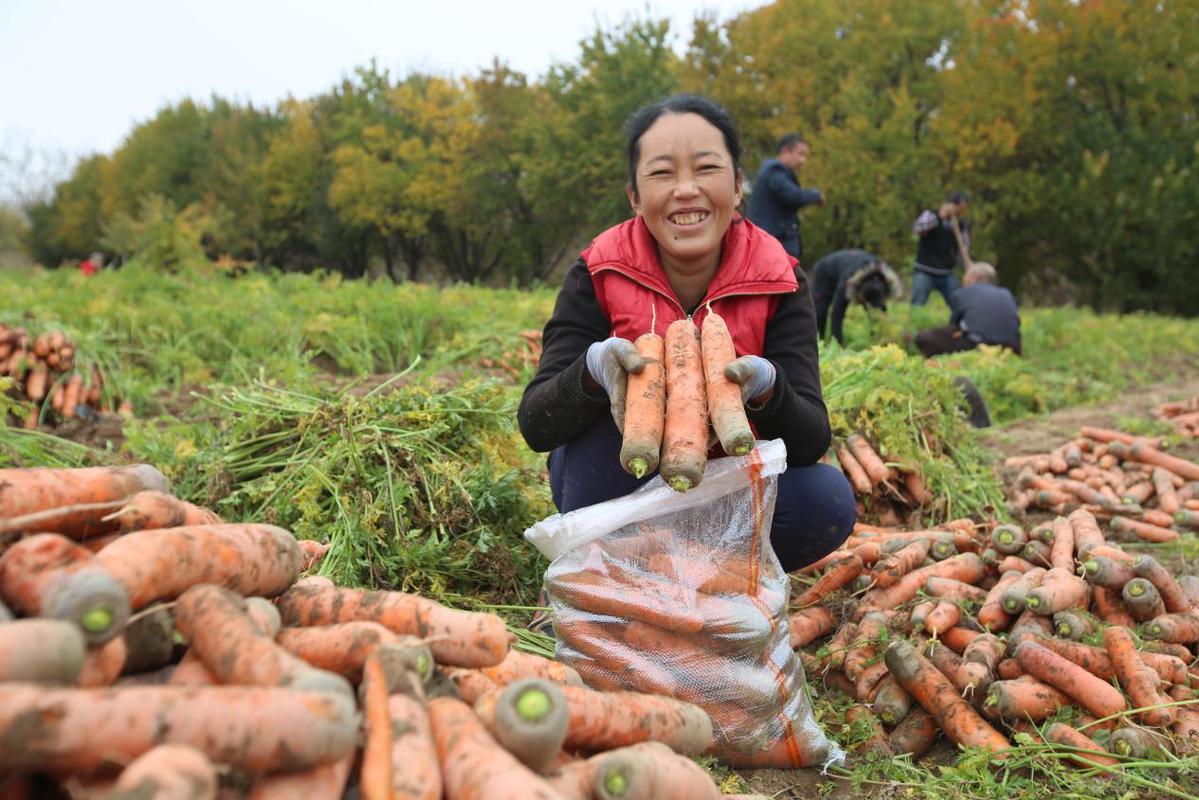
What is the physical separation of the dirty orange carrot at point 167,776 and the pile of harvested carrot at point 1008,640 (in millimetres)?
1648

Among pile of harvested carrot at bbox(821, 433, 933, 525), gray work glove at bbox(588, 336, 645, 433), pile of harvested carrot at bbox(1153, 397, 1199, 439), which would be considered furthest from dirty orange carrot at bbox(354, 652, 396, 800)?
pile of harvested carrot at bbox(1153, 397, 1199, 439)

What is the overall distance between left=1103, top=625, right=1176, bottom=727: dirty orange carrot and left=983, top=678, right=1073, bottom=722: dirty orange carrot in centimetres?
16

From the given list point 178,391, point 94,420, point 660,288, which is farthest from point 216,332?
point 660,288

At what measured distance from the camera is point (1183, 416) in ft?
19.0

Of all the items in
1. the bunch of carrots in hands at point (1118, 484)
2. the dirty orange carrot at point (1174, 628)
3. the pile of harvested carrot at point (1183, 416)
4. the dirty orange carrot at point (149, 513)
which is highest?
the dirty orange carrot at point (149, 513)

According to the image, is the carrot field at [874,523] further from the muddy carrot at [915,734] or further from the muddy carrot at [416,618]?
the muddy carrot at [416,618]

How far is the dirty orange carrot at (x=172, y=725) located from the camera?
3.60 feet

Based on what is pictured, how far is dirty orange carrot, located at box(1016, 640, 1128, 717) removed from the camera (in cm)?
229

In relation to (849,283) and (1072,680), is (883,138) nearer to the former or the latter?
(849,283)

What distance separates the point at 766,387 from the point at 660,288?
0.46 meters

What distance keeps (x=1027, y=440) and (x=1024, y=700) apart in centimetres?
355

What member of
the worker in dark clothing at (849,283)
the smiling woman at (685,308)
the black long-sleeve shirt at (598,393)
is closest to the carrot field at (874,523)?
the smiling woman at (685,308)

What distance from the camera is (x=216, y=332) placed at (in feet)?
21.3

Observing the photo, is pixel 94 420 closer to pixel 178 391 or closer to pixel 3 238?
pixel 178 391
